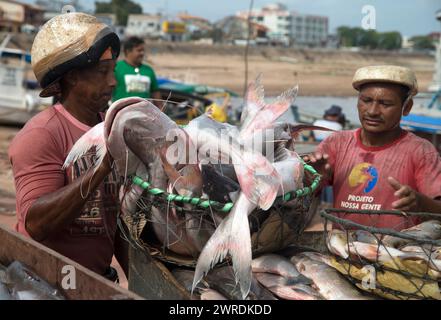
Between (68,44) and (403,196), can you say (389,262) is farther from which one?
(68,44)

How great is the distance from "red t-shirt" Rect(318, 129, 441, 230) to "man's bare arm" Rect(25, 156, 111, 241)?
1.22m

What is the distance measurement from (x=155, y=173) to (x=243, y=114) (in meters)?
0.37

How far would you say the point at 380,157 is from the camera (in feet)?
9.20

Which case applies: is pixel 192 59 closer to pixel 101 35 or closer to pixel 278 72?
pixel 278 72

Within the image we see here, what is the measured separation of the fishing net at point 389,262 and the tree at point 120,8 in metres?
79.9

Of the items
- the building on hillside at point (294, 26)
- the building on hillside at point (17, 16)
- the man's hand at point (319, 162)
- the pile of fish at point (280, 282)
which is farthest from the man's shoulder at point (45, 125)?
the building on hillside at point (294, 26)

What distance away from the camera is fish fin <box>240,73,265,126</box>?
2047 mm

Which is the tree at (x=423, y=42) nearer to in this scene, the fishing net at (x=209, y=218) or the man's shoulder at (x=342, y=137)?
the man's shoulder at (x=342, y=137)

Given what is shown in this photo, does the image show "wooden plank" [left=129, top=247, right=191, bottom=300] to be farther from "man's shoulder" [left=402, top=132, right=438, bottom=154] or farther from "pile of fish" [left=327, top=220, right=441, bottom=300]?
"man's shoulder" [left=402, top=132, right=438, bottom=154]

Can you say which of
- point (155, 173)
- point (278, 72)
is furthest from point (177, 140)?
point (278, 72)

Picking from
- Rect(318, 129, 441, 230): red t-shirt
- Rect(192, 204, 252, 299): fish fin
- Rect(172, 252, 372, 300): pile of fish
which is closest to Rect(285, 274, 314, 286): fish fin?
Rect(172, 252, 372, 300): pile of fish

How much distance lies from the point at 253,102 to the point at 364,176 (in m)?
0.95
